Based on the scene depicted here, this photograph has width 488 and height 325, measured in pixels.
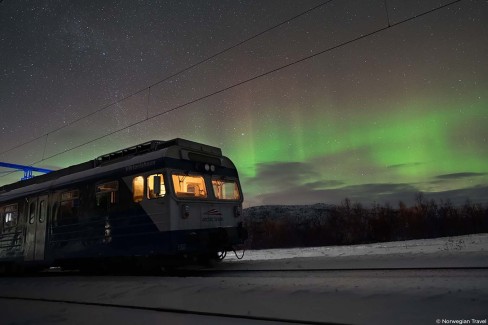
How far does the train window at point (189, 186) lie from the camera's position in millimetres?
9836

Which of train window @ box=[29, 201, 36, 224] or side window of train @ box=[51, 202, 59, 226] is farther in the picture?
train window @ box=[29, 201, 36, 224]

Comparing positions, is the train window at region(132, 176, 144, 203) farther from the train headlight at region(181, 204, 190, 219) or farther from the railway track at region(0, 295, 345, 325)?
the railway track at region(0, 295, 345, 325)

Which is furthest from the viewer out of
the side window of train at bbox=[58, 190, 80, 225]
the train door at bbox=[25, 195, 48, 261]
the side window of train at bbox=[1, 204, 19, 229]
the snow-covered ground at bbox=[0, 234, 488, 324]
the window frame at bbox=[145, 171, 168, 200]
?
the side window of train at bbox=[1, 204, 19, 229]

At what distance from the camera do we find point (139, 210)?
32.5 feet

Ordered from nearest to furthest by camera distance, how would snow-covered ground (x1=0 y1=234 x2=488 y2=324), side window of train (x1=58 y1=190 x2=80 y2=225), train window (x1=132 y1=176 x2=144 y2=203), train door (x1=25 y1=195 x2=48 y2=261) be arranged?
snow-covered ground (x1=0 y1=234 x2=488 y2=324) → train window (x1=132 y1=176 x2=144 y2=203) → side window of train (x1=58 y1=190 x2=80 y2=225) → train door (x1=25 y1=195 x2=48 y2=261)

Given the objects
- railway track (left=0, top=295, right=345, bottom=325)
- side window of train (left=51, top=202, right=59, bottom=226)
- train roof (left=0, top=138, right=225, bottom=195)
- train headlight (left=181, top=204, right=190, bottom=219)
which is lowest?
railway track (left=0, top=295, right=345, bottom=325)

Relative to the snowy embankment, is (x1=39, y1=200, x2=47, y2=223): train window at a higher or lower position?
higher

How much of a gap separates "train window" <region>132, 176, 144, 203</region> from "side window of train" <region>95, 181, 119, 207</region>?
74cm

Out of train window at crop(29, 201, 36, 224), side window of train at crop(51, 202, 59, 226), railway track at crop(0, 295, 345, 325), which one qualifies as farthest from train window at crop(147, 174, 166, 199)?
train window at crop(29, 201, 36, 224)

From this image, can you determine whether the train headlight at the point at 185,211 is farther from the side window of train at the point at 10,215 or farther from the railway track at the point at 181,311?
the side window of train at the point at 10,215

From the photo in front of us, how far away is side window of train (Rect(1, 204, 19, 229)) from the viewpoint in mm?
14266

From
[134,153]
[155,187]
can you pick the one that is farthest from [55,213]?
[155,187]

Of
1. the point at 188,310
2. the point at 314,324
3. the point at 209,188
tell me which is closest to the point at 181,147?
the point at 209,188

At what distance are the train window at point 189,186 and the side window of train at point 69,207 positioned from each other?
3.96m
